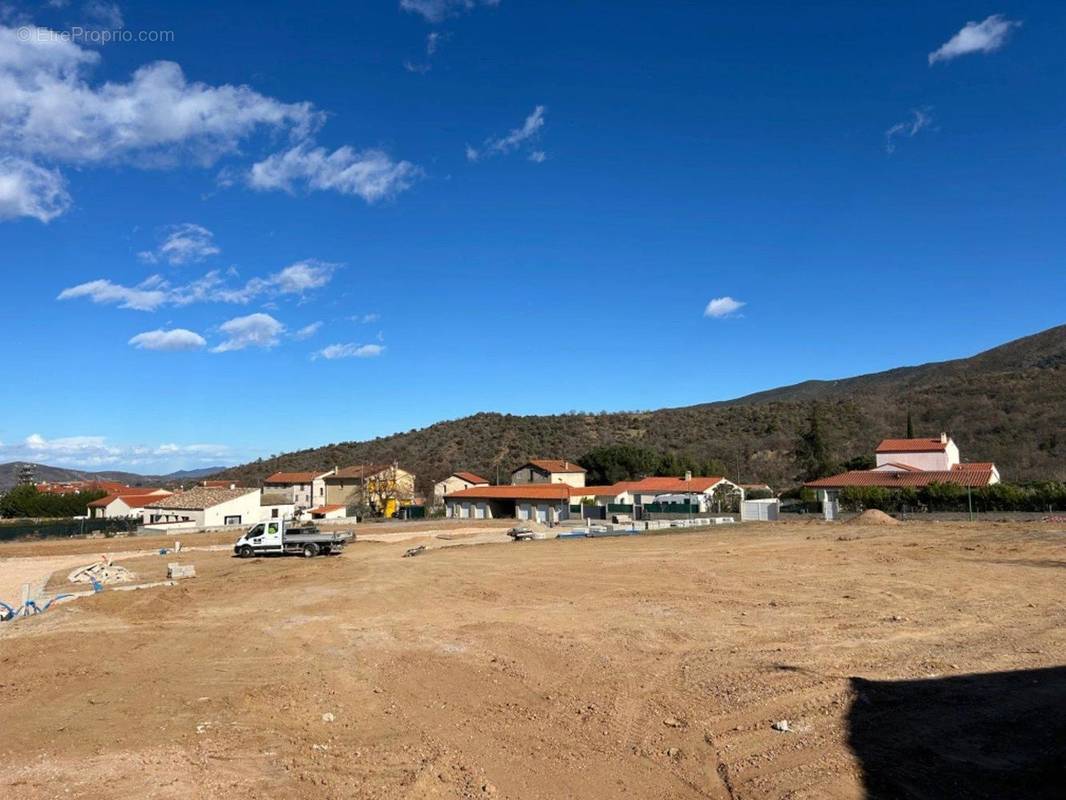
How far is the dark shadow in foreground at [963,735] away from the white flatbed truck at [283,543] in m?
32.7

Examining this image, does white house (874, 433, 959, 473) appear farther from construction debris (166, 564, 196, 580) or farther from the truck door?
construction debris (166, 564, 196, 580)

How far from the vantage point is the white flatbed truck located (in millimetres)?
40344

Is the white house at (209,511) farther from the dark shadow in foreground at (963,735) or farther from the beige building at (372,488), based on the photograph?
the dark shadow in foreground at (963,735)

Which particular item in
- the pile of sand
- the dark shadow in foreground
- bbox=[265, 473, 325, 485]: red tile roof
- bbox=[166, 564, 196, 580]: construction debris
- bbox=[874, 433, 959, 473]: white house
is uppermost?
bbox=[265, 473, 325, 485]: red tile roof

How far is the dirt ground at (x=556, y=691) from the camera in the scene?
874 cm

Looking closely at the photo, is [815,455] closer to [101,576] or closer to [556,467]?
[556,467]

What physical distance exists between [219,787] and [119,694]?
17.9 feet

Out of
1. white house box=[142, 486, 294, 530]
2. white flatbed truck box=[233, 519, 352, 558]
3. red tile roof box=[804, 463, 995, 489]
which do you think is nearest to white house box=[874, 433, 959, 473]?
red tile roof box=[804, 463, 995, 489]

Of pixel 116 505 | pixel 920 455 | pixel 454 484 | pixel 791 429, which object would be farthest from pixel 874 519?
pixel 116 505

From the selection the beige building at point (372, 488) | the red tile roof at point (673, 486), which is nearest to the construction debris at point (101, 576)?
the red tile roof at point (673, 486)

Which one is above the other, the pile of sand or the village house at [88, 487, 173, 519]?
the village house at [88, 487, 173, 519]

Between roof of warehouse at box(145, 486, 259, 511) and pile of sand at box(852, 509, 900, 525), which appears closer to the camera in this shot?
pile of sand at box(852, 509, 900, 525)

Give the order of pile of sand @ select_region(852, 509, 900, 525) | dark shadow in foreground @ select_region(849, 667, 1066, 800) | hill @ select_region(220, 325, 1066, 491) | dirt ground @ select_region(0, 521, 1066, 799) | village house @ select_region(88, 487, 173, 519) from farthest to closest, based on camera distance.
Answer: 1. village house @ select_region(88, 487, 173, 519)
2. hill @ select_region(220, 325, 1066, 491)
3. pile of sand @ select_region(852, 509, 900, 525)
4. dirt ground @ select_region(0, 521, 1066, 799)
5. dark shadow in foreground @ select_region(849, 667, 1066, 800)

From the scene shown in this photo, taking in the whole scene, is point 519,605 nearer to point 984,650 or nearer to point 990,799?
point 984,650
